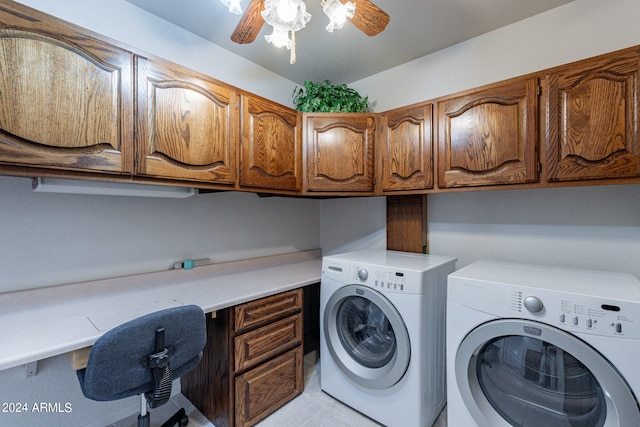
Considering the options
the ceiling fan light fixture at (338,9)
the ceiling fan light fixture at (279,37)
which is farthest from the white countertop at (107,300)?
the ceiling fan light fixture at (338,9)

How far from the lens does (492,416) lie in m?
1.19

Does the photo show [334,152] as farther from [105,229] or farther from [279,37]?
[105,229]

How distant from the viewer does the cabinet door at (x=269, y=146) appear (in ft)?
5.66

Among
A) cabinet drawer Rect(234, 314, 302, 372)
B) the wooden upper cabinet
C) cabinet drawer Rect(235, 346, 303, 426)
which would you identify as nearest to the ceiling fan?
the wooden upper cabinet

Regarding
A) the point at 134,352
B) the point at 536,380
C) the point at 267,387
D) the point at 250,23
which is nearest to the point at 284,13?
the point at 250,23

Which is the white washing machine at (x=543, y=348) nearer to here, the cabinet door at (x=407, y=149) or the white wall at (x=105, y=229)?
the cabinet door at (x=407, y=149)

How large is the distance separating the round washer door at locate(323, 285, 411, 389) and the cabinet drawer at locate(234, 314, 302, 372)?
0.68 ft

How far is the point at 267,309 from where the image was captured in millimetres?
1642

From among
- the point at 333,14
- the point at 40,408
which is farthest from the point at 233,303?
the point at 333,14

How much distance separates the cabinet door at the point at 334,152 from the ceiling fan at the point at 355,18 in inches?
29.5

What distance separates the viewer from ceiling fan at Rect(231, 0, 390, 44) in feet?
3.78

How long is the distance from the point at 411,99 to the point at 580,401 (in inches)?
79.9

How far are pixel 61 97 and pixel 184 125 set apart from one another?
1.57 ft

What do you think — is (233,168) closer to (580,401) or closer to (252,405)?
(252,405)
